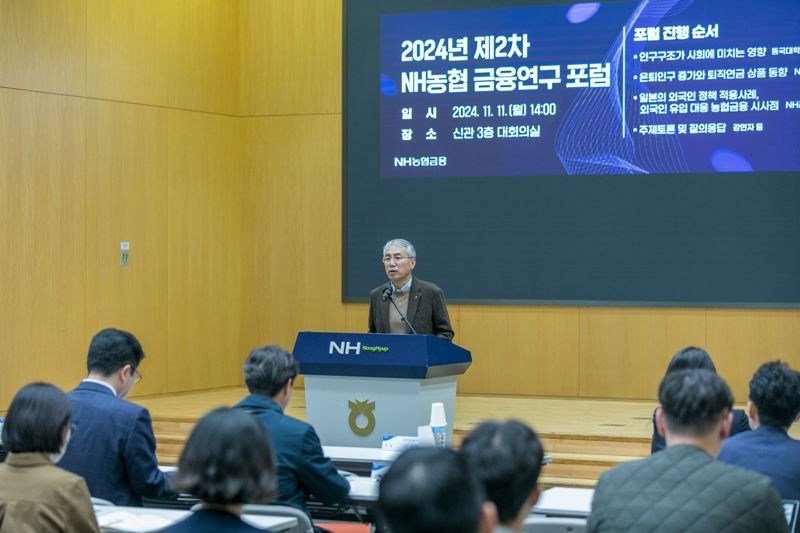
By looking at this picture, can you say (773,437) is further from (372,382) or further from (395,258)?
(395,258)

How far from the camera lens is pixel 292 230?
971 cm

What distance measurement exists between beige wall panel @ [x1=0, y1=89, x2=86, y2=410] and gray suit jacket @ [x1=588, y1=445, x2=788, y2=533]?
20.8 feet

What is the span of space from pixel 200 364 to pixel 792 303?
4815 millimetres

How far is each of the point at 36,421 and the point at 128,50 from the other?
6494 mm

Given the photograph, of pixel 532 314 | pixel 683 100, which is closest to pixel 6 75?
pixel 532 314

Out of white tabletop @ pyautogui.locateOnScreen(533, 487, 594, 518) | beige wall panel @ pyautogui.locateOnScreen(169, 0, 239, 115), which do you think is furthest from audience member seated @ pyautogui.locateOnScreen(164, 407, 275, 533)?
beige wall panel @ pyautogui.locateOnScreen(169, 0, 239, 115)

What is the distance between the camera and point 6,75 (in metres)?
8.09

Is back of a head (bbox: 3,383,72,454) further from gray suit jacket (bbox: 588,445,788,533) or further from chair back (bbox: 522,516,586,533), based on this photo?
gray suit jacket (bbox: 588,445,788,533)

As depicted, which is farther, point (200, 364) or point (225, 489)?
point (200, 364)

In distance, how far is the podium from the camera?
5.55m

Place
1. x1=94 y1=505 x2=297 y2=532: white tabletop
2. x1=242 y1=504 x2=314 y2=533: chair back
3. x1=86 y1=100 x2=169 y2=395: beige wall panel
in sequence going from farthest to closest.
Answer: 1. x1=86 y1=100 x2=169 y2=395: beige wall panel
2. x1=242 y1=504 x2=314 y2=533: chair back
3. x1=94 y1=505 x2=297 y2=532: white tabletop

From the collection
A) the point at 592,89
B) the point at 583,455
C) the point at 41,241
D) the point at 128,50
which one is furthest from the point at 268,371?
the point at 128,50

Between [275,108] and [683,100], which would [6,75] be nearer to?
[275,108]

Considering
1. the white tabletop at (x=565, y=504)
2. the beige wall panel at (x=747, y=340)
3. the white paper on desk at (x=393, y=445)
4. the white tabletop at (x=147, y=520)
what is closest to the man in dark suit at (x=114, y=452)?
the white tabletop at (x=147, y=520)
